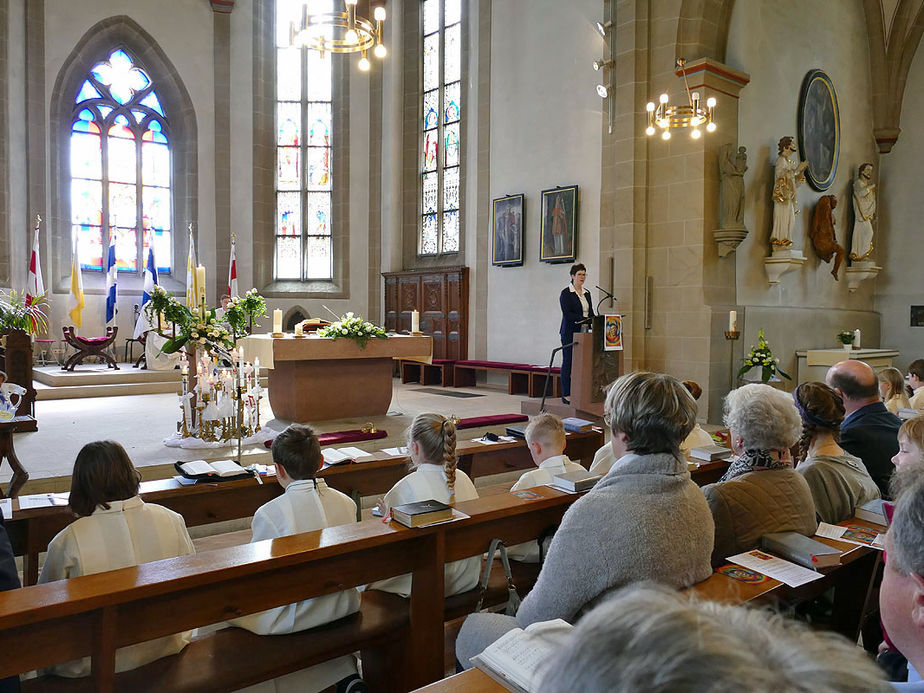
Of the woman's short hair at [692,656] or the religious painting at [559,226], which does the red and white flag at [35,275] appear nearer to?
the religious painting at [559,226]

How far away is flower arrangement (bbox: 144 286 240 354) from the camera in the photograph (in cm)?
590

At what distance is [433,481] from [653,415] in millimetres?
1180

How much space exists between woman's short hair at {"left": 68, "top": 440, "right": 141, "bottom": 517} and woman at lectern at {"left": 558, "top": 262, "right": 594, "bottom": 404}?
608cm

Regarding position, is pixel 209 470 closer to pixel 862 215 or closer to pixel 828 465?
pixel 828 465

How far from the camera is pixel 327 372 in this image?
7.16 m

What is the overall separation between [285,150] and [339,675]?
41.7 feet

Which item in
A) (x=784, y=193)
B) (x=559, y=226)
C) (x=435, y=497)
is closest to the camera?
(x=435, y=497)

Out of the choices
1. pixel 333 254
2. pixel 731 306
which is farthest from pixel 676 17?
pixel 333 254

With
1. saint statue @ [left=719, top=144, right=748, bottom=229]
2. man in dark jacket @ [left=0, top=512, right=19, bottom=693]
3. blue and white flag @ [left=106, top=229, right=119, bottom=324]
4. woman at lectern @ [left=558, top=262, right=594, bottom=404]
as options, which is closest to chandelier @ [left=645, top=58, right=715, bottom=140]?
saint statue @ [left=719, top=144, right=748, bottom=229]

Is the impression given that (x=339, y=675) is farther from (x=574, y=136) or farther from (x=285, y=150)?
(x=285, y=150)

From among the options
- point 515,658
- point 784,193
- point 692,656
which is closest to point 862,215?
point 784,193

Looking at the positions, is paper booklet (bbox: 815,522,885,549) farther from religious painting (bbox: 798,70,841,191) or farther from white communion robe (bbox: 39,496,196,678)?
religious painting (bbox: 798,70,841,191)

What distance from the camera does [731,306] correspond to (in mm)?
8523

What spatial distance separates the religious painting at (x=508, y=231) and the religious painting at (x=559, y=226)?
46 centimetres
